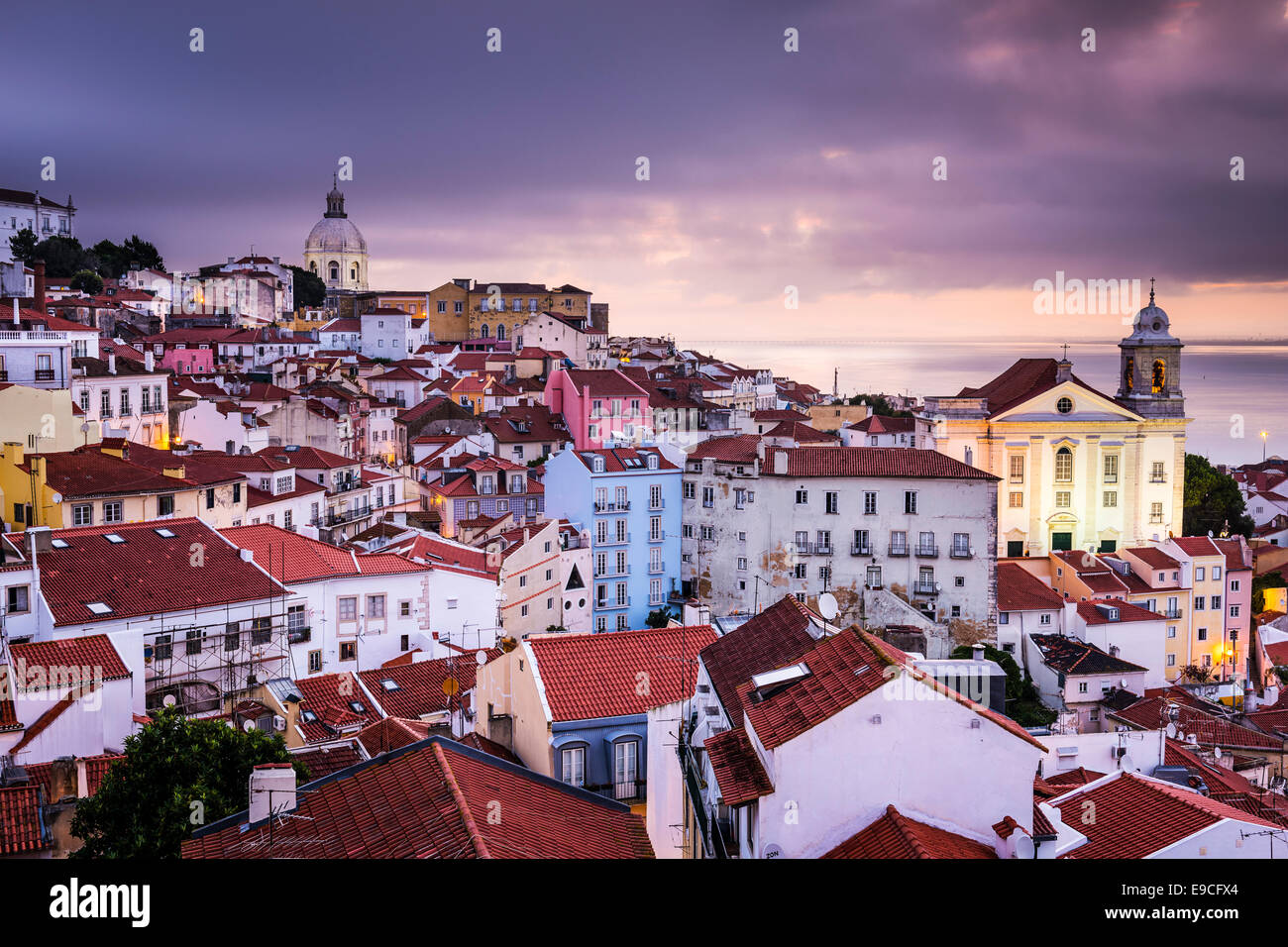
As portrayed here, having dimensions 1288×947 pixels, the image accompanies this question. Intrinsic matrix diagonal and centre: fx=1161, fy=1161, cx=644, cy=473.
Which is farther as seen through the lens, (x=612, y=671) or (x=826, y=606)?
(x=826, y=606)

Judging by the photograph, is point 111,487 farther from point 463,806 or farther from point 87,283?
point 87,283

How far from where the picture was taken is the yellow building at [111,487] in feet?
59.9

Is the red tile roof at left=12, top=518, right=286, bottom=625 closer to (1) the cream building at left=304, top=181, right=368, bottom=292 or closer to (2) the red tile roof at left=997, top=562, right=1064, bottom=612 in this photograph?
(2) the red tile roof at left=997, top=562, right=1064, bottom=612

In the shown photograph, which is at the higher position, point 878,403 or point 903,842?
point 878,403

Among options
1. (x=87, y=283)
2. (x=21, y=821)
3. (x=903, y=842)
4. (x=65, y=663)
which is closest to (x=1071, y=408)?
(x=65, y=663)

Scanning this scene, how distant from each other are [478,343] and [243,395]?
24.4 meters

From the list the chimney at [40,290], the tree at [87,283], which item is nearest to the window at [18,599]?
the chimney at [40,290]

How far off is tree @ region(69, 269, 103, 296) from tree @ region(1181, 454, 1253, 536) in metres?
46.8

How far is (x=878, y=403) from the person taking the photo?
5791 cm

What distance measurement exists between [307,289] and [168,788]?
70109mm

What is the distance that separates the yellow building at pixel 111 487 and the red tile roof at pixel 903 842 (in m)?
15.1

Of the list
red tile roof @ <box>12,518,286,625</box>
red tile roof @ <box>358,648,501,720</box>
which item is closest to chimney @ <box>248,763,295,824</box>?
red tile roof @ <box>358,648,501,720</box>
